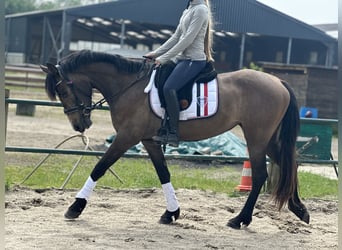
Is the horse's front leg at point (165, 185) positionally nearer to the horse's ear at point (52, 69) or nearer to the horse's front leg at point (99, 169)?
the horse's front leg at point (99, 169)

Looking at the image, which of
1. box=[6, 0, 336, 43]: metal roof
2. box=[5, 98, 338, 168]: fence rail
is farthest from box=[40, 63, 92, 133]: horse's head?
box=[6, 0, 336, 43]: metal roof

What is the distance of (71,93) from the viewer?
618 centimetres

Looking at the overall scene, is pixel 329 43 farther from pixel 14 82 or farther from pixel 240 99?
pixel 240 99

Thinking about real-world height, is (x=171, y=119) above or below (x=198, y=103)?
below

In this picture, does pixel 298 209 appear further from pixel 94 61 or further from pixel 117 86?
pixel 94 61

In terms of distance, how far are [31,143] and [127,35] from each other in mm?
28983

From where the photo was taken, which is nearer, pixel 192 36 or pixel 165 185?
pixel 192 36

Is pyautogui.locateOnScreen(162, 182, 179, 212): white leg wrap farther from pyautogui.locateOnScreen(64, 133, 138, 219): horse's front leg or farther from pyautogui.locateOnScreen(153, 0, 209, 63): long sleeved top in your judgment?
pyautogui.locateOnScreen(153, 0, 209, 63): long sleeved top

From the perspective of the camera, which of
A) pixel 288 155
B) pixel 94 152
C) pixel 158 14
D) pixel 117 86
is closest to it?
pixel 117 86

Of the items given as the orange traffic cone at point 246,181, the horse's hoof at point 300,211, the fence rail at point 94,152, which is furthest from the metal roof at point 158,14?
the horse's hoof at point 300,211

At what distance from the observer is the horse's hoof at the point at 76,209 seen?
6020 millimetres

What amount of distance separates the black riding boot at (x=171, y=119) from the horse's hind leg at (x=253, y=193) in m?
0.85

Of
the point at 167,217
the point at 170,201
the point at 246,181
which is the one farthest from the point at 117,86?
the point at 246,181

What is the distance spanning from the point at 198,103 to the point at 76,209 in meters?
1.54
